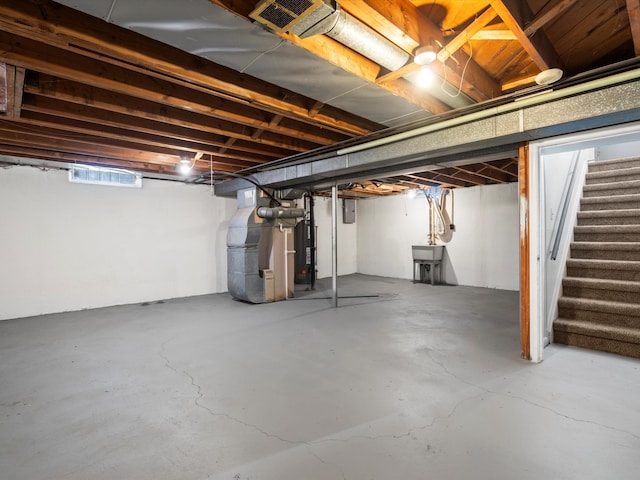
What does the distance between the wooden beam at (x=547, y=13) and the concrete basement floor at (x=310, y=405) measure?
209 centimetres

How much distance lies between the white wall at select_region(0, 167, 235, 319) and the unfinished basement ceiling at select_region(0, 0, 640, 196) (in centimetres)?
142

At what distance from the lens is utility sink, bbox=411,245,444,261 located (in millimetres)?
6680

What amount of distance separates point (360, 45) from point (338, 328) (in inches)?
113

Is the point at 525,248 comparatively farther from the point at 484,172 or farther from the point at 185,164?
the point at 185,164

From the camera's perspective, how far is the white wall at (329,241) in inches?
312

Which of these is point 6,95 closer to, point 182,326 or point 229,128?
point 229,128

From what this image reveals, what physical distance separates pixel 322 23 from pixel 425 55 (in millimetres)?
614

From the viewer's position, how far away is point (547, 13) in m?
1.46

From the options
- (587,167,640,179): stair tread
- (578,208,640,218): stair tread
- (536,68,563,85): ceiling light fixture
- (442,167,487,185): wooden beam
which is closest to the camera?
(536,68,563,85): ceiling light fixture

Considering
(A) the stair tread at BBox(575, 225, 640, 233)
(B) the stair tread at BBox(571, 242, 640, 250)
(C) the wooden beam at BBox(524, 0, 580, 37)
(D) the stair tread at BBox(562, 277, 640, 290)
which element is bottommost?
(D) the stair tread at BBox(562, 277, 640, 290)

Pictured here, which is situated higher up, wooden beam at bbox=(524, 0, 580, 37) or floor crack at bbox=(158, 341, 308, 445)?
wooden beam at bbox=(524, 0, 580, 37)

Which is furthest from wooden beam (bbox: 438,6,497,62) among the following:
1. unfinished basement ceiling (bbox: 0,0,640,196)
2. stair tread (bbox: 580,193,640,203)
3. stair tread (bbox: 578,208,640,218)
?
stair tread (bbox: 580,193,640,203)

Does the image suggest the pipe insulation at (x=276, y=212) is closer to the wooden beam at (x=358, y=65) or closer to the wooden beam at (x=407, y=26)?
the wooden beam at (x=358, y=65)

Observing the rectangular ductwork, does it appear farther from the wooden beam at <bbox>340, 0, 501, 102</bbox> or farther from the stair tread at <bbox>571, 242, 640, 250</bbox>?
the stair tread at <bbox>571, 242, 640, 250</bbox>
